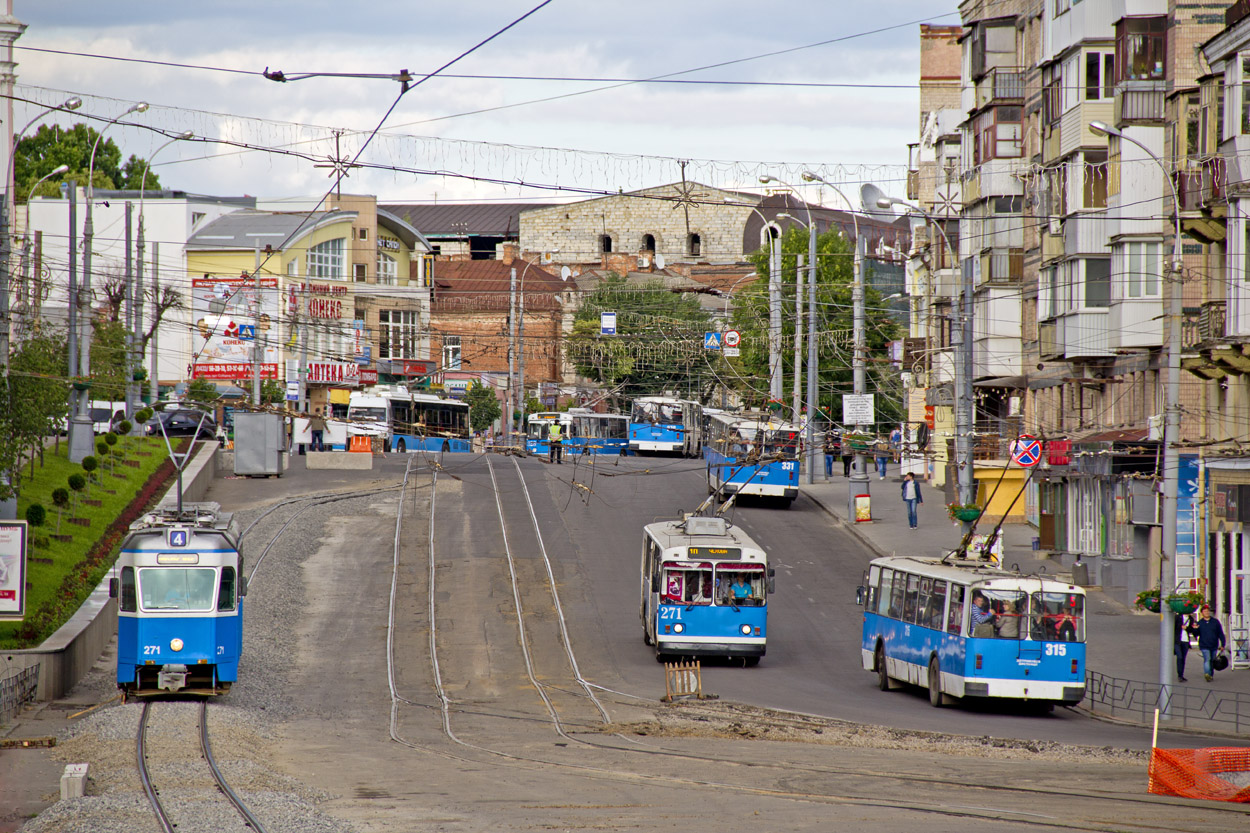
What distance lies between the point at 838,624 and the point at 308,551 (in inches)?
602

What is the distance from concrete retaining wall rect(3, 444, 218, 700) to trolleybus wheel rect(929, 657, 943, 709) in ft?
49.4

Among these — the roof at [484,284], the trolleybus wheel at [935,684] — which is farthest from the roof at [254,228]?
the trolleybus wheel at [935,684]

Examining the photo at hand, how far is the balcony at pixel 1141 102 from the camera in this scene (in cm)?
3375

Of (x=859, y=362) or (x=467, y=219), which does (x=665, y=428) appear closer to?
(x=859, y=362)

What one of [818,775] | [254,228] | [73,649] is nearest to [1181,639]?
[818,775]

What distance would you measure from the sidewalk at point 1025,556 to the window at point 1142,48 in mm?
11920

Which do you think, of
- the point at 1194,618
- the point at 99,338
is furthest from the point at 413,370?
the point at 1194,618

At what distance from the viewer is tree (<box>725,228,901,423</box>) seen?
65750mm

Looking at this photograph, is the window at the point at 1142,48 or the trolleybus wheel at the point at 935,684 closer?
the trolleybus wheel at the point at 935,684

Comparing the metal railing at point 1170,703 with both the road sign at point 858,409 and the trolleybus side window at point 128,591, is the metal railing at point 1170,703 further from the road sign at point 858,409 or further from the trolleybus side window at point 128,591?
the road sign at point 858,409

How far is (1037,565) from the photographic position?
39.8 meters

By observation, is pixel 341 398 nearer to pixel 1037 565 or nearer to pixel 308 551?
pixel 308 551

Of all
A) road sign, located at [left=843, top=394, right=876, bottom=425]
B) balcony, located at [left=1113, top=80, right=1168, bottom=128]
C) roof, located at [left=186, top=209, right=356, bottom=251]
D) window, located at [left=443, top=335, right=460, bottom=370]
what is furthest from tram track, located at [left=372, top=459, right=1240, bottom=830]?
window, located at [left=443, top=335, right=460, bottom=370]

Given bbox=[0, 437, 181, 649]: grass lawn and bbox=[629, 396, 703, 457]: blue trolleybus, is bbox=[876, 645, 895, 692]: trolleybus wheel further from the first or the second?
bbox=[629, 396, 703, 457]: blue trolleybus
